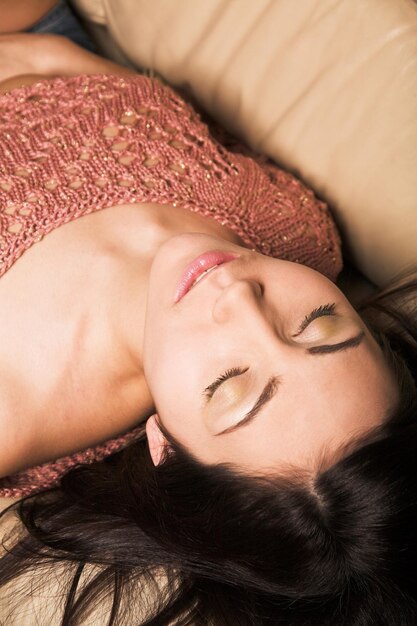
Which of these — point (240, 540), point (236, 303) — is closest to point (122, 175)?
point (236, 303)

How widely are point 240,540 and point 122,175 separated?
68 cm

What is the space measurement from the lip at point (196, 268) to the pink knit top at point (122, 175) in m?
0.24

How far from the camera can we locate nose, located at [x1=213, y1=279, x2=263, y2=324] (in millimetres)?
1033

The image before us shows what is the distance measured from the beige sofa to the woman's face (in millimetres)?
317

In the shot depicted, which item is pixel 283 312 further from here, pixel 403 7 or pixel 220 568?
pixel 403 7

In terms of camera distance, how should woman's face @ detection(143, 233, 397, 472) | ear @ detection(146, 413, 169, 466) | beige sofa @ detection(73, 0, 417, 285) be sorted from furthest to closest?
beige sofa @ detection(73, 0, 417, 285)
ear @ detection(146, 413, 169, 466)
woman's face @ detection(143, 233, 397, 472)

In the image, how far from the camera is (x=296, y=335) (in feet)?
3.48

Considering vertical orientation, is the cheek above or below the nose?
below

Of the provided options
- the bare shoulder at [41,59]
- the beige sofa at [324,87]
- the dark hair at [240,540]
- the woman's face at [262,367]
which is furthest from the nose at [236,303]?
the bare shoulder at [41,59]

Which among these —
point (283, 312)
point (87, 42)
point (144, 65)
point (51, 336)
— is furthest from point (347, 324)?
point (87, 42)

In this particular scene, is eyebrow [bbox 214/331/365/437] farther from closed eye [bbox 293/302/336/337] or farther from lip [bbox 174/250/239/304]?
lip [bbox 174/250/239/304]

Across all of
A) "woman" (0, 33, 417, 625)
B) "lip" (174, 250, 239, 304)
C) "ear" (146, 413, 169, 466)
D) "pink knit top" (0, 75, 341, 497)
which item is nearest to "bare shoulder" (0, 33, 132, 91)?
"woman" (0, 33, 417, 625)

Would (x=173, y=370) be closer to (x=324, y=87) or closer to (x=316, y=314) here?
(x=316, y=314)

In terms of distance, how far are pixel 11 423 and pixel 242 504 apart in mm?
420
